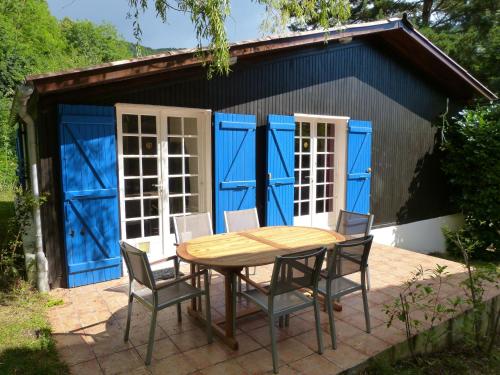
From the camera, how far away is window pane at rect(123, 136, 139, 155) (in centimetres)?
412

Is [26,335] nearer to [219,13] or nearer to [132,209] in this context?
[132,209]

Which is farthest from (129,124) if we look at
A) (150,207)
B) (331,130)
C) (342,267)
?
(331,130)

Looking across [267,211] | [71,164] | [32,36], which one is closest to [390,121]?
[267,211]

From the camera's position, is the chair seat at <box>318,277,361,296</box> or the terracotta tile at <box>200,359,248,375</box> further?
the chair seat at <box>318,277,361,296</box>

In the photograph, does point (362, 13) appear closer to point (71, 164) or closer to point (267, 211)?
point (267, 211)

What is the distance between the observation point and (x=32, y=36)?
19.5 metres

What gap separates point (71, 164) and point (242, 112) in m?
2.18

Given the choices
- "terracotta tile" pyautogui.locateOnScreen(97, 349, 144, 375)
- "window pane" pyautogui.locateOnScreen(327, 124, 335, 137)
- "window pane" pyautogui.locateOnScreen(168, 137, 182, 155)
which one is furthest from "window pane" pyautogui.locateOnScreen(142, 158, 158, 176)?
"window pane" pyautogui.locateOnScreen(327, 124, 335, 137)

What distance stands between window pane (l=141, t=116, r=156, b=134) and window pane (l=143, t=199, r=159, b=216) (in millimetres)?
814

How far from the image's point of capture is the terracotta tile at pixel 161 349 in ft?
8.27

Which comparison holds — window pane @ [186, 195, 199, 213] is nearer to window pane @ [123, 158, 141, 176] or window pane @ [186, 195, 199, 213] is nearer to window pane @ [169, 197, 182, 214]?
window pane @ [169, 197, 182, 214]

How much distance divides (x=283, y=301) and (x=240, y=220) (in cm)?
138

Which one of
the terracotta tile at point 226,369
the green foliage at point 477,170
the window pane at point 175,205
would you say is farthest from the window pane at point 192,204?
the green foliage at point 477,170

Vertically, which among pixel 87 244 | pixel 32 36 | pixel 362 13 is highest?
pixel 32 36
